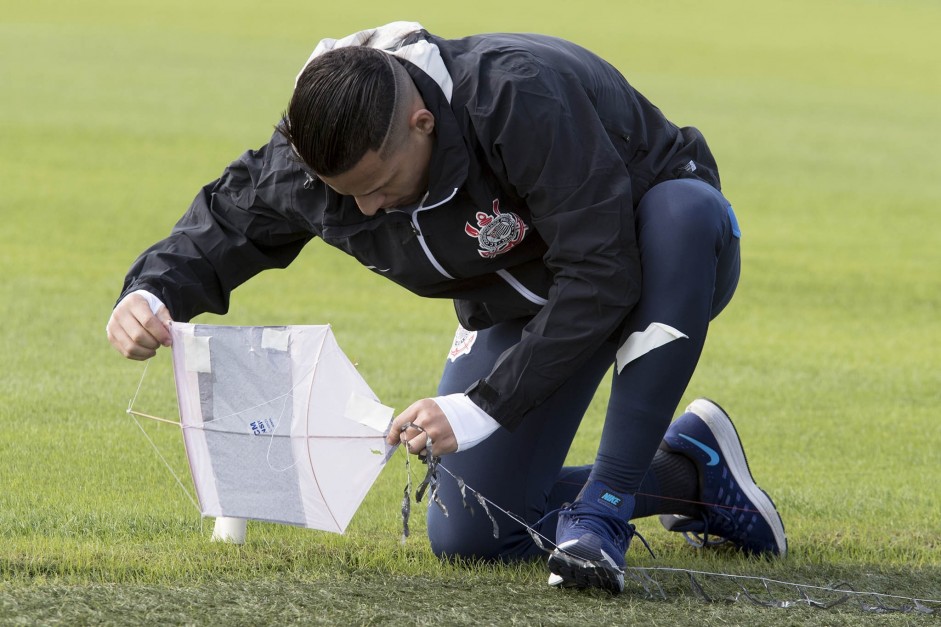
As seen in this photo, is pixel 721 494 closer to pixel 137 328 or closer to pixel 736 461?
pixel 736 461

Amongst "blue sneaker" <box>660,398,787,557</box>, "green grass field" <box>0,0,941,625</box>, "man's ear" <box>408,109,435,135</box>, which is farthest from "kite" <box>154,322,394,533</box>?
"blue sneaker" <box>660,398,787,557</box>

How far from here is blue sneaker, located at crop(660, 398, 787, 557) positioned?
265 centimetres

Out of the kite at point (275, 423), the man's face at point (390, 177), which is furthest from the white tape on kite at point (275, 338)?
the man's face at point (390, 177)

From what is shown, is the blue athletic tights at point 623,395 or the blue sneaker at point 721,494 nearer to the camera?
the blue athletic tights at point 623,395

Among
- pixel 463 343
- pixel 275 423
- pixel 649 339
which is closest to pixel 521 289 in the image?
pixel 649 339

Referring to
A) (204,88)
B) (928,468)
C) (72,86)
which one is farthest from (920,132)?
(928,468)

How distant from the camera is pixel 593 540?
2172mm

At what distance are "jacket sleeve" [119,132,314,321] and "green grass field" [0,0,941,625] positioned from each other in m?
0.51

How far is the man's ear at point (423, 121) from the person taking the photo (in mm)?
2041

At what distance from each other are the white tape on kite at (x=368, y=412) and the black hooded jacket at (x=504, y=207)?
0.62 ft

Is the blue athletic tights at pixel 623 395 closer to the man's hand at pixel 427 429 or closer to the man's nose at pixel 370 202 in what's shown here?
the man's hand at pixel 427 429

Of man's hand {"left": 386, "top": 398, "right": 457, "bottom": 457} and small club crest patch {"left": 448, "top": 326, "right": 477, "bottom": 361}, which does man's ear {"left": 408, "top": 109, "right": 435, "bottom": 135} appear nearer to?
man's hand {"left": 386, "top": 398, "right": 457, "bottom": 457}

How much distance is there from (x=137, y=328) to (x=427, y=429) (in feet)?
1.95

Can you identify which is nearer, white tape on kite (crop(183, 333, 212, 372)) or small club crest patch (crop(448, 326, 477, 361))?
white tape on kite (crop(183, 333, 212, 372))
